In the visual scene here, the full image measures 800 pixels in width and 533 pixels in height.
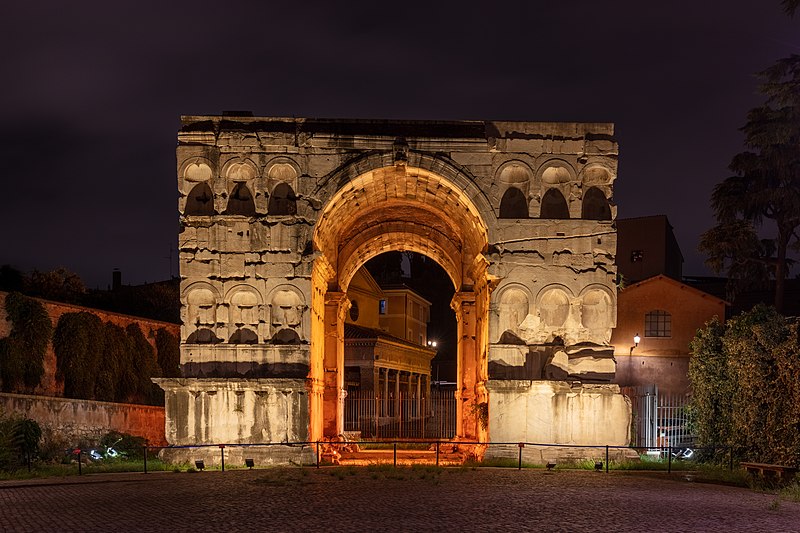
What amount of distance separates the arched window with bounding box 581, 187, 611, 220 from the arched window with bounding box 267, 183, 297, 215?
6.99 m

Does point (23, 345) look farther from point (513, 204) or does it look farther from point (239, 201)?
point (513, 204)

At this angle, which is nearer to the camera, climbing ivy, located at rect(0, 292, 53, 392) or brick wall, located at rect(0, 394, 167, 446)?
brick wall, located at rect(0, 394, 167, 446)

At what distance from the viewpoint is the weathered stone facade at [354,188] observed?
64.9ft

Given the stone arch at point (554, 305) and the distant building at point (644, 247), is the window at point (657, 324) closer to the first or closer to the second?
the distant building at point (644, 247)

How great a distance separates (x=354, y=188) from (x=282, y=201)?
1856 mm

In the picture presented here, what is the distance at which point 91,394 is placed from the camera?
88.7ft

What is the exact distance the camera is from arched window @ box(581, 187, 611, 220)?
66.8 ft

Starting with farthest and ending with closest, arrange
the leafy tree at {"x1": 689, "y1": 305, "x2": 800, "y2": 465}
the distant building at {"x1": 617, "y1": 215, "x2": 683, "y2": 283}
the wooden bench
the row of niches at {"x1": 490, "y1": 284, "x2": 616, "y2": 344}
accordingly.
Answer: the distant building at {"x1": 617, "y1": 215, "x2": 683, "y2": 283}, the row of niches at {"x1": 490, "y1": 284, "x2": 616, "y2": 344}, the leafy tree at {"x1": 689, "y1": 305, "x2": 800, "y2": 465}, the wooden bench

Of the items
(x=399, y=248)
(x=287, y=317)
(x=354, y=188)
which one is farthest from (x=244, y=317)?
(x=399, y=248)

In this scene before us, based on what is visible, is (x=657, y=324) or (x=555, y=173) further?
(x=657, y=324)

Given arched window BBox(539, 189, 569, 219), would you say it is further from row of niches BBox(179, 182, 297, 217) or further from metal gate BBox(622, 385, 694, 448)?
row of niches BBox(179, 182, 297, 217)

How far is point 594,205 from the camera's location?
20.5m

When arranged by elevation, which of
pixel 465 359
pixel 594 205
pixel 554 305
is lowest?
pixel 465 359

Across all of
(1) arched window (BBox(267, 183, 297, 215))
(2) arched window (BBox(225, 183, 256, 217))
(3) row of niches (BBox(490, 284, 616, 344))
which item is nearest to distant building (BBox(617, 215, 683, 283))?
(3) row of niches (BBox(490, 284, 616, 344))
